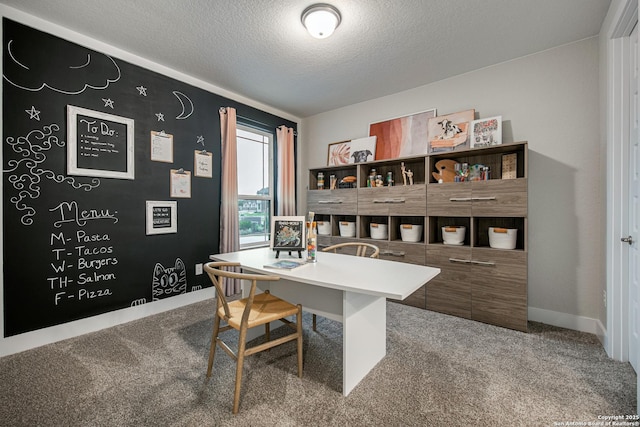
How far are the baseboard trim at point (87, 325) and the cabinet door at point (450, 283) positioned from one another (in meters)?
2.70

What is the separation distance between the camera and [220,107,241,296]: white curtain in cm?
346

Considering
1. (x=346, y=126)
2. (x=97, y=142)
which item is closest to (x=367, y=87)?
(x=346, y=126)

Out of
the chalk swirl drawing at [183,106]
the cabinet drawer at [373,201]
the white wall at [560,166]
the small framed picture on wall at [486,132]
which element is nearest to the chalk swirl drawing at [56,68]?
the chalk swirl drawing at [183,106]

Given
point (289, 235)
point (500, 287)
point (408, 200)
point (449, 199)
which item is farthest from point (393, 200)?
point (289, 235)

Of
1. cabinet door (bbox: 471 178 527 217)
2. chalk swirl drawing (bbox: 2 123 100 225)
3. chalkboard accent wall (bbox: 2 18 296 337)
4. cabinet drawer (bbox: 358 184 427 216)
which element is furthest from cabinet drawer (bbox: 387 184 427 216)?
chalk swirl drawing (bbox: 2 123 100 225)

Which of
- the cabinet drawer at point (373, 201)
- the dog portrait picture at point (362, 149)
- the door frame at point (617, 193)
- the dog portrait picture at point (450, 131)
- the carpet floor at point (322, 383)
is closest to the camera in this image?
the carpet floor at point (322, 383)

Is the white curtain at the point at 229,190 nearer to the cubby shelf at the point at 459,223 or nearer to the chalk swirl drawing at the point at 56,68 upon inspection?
the chalk swirl drawing at the point at 56,68

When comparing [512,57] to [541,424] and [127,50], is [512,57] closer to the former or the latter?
[541,424]

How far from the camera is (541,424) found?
4.62 ft

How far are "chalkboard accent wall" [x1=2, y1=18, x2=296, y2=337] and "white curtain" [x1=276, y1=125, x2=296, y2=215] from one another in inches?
48.4

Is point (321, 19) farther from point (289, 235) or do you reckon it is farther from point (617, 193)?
point (617, 193)

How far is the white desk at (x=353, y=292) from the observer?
1507 mm

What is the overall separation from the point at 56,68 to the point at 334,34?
2.38 m

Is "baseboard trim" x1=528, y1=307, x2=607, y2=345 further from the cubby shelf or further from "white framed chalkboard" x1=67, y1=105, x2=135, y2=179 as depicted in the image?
"white framed chalkboard" x1=67, y1=105, x2=135, y2=179
